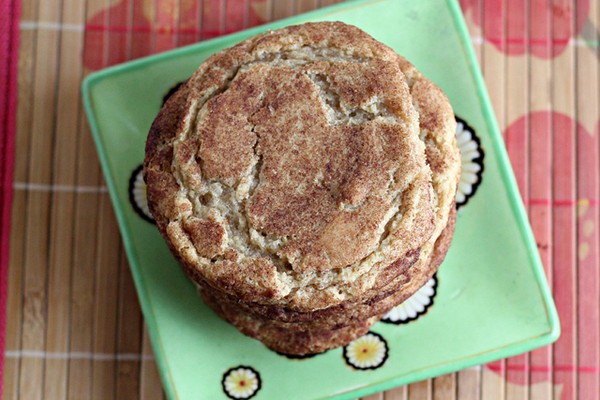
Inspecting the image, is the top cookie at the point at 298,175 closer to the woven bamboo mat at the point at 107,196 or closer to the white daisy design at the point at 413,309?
the white daisy design at the point at 413,309

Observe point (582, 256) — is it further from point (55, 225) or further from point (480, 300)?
point (55, 225)

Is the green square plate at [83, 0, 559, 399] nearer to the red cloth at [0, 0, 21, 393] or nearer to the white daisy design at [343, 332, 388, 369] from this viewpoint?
the white daisy design at [343, 332, 388, 369]

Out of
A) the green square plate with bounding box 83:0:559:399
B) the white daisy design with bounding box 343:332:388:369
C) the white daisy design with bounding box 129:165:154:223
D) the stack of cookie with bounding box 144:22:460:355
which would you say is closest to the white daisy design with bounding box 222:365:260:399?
the green square plate with bounding box 83:0:559:399

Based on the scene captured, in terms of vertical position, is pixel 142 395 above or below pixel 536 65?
below

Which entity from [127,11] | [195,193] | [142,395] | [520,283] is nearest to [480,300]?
[520,283]

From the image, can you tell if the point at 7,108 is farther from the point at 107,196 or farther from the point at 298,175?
the point at 298,175

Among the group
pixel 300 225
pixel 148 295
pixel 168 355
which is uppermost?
pixel 300 225

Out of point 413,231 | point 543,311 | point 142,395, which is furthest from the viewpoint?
point 142,395

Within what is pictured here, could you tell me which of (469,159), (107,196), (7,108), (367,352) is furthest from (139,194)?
(469,159)
